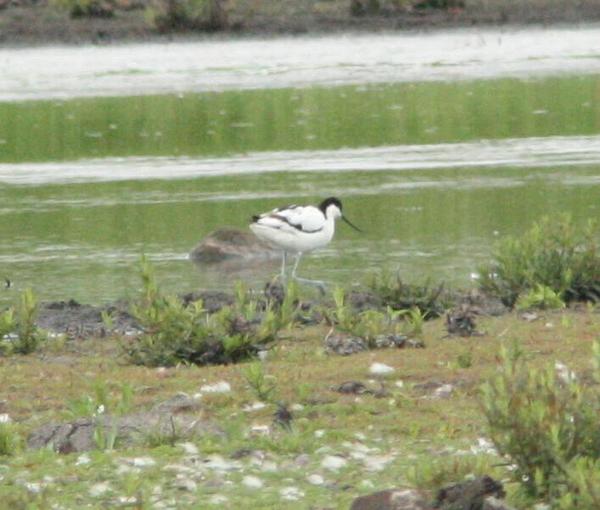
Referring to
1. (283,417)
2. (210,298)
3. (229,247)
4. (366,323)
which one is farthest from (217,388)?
(229,247)

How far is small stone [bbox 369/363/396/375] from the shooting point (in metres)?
8.77

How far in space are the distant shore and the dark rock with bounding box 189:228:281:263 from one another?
22.4 meters

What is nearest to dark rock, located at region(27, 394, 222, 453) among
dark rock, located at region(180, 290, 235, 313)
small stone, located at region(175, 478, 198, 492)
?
small stone, located at region(175, 478, 198, 492)

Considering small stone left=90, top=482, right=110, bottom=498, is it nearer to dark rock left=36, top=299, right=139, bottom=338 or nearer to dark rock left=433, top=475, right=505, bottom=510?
dark rock left=433, top=475, right=505, bottom=510

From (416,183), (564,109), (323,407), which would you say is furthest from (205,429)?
(564,109)

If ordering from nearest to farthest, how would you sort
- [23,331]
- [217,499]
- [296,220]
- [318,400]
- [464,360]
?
[217,499] → [318,400] → [464,360] → [23,331] → [296,220]

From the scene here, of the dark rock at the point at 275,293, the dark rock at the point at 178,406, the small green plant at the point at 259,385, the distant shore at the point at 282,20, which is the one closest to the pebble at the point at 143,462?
the dark rock at the point at 178,406

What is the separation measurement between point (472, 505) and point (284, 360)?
3.58 m

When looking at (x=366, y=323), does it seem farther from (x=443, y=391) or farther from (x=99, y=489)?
(x=99, y=489)

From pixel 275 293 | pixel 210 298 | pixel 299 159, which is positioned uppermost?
pixel 275 293

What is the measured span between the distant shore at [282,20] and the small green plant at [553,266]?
1043 inches

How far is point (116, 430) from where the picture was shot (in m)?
7.61

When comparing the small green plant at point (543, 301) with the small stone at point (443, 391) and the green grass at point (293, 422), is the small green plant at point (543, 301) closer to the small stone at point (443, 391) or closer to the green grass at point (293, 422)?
the green grass at point (293, 422)

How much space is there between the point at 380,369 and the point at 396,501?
9.47ft
